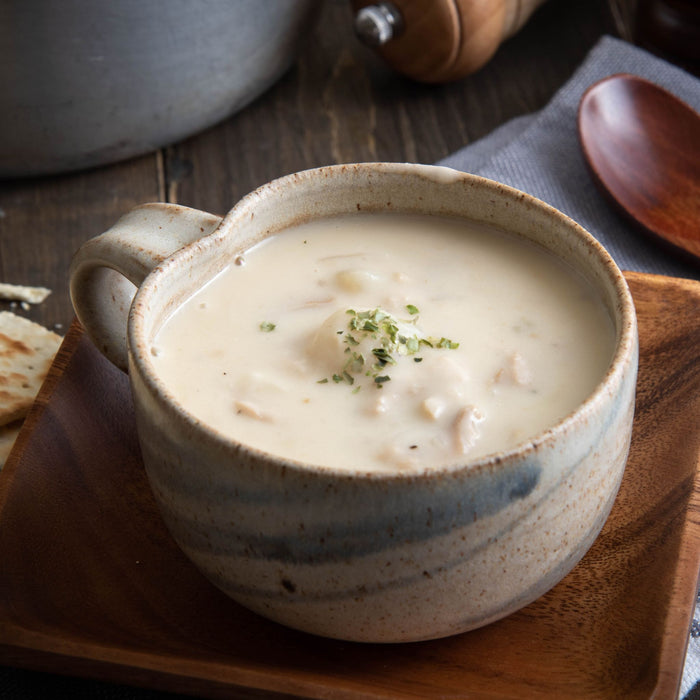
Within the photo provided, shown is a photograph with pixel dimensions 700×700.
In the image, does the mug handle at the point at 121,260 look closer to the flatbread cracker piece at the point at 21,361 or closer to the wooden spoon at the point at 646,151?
the flatbread cracker piece at the point at 21,361

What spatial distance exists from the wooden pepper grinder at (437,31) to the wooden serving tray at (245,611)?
1081 millimetres

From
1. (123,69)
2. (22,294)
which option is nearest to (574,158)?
(123,69)

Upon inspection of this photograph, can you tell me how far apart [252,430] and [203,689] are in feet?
0.77

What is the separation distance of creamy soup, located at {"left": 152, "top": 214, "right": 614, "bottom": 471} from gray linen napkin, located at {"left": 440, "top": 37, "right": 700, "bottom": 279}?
68 cm

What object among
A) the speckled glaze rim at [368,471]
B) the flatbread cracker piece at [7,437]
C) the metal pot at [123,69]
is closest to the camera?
the speckled glaze rim at [368,471]

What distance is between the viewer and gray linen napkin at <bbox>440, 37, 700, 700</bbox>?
182cm

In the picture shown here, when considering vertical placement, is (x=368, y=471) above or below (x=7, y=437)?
above

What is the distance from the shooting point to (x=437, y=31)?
210cm

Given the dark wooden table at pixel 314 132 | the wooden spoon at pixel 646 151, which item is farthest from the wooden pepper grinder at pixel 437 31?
the wooden spoon at pixel 646 151

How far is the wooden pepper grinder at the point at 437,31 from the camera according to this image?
6.78 ft

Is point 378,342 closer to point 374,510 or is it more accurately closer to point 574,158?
point 374,510

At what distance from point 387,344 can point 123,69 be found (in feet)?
3.45

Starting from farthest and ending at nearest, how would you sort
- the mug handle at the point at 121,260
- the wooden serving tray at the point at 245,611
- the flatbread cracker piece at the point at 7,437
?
1. the flatbread cracker piece at the point at 7,437
2. the mug handle at the point at 121,260
3. the wooden serving tray at the point at 245,611

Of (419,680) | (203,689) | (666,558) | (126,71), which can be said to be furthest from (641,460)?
(126,71)
